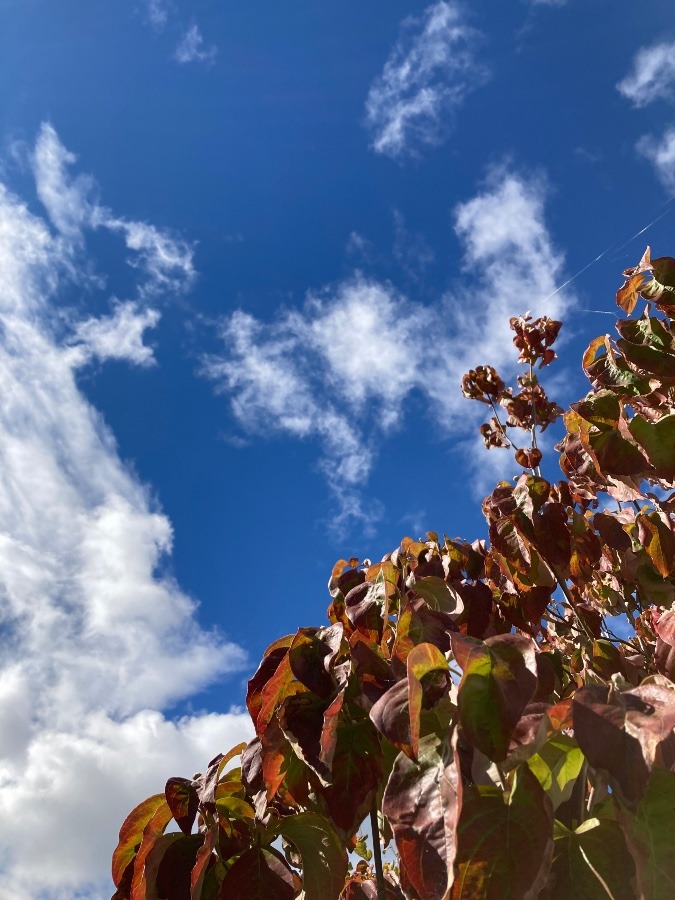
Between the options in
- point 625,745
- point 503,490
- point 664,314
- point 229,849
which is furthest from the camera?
point 503,490

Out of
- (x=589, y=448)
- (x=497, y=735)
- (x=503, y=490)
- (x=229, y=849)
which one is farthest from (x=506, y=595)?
(x=497, y=735)

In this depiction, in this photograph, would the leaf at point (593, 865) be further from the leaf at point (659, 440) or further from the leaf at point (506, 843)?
the leaf at point (659, 440)

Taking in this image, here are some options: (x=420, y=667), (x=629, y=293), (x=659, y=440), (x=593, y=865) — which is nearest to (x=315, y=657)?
(x=420, y=667)

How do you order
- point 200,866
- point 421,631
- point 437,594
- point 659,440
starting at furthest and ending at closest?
point 659,440 → point 437,594 → point 421,631 → point 200,866

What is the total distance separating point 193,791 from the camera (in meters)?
1.21

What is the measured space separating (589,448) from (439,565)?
20.7 inches

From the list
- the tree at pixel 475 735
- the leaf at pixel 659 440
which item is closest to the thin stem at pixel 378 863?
the tree at pixel 475 735

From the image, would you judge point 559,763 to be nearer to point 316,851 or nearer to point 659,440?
point 316,851

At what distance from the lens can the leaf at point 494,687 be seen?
82 cm

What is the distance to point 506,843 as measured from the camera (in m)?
0.80

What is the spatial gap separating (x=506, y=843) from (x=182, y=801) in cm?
64

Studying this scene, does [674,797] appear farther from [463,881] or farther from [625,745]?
[463,881]

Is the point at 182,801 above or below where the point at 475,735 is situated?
above

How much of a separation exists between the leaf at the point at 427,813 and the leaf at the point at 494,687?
0.16ft
